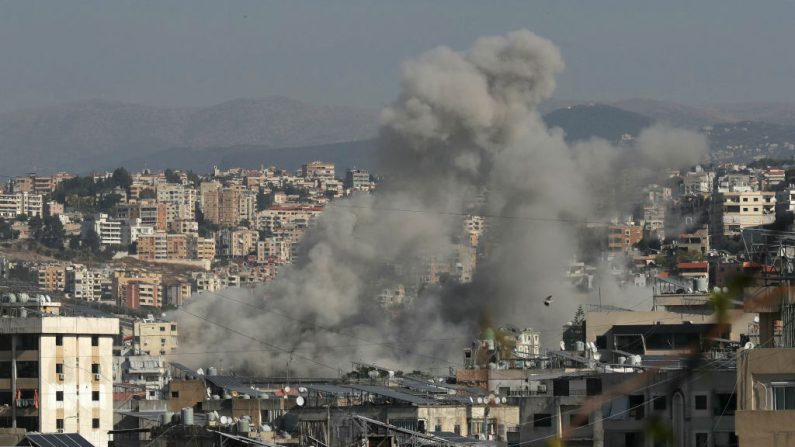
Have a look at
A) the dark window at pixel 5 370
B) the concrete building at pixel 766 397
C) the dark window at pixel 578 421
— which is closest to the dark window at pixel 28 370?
the dark window at pixel 5 370

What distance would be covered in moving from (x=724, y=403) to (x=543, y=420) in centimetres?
518

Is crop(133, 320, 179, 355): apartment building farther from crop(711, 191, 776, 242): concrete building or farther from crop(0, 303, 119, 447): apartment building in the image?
crop(0, 303, 119, 447): apartment building

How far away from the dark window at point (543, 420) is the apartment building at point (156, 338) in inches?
2485

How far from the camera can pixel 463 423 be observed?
121 feet

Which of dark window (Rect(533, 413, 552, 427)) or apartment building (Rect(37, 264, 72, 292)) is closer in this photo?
dark window (Rect(533, 413, 552, 427))

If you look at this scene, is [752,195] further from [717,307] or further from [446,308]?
[717,307]

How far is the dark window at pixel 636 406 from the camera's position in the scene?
84.1ft

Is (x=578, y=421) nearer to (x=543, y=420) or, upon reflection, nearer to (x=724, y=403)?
(x=543, y=420)

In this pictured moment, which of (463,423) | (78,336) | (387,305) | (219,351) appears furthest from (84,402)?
(387,305)

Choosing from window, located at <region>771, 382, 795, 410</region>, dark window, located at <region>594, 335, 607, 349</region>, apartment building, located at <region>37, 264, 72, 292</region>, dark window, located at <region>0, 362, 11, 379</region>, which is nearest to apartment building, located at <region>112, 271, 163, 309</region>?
apartment building, located at <region>37, 264, 72, 292</region>

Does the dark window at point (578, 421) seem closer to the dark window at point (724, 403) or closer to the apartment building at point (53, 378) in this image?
the dark window at point (724, 403)

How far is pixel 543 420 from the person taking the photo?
2886cm

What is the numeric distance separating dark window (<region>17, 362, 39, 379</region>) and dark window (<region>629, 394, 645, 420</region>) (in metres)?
20.9

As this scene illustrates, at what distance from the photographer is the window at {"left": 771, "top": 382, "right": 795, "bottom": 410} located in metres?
16.9
